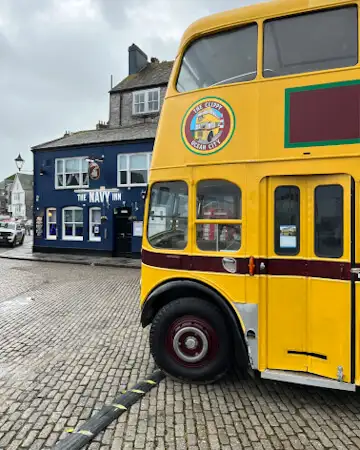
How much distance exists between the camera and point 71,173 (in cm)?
1953

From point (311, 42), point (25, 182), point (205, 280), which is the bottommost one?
point (205, 280)

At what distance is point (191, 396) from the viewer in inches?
146

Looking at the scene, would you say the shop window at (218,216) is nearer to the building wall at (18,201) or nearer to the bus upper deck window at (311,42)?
the bus upper deck window at (311,42)

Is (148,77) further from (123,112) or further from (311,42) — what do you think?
(311,42)

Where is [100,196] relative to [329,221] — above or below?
above

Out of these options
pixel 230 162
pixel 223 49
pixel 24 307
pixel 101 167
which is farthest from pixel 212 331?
pixel 101 167

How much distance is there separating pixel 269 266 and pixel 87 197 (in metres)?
16.7

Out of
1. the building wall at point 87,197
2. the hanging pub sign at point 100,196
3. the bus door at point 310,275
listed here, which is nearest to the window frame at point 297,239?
the bus door at point 310,275

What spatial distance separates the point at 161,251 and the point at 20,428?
234 cm

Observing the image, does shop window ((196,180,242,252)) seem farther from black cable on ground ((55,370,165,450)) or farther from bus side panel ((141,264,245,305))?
black cable on ground ((55,370,165,450))

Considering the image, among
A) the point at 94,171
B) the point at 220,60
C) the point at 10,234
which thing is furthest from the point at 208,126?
the point at 10,234

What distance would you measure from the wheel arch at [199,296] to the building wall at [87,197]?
13.3 m

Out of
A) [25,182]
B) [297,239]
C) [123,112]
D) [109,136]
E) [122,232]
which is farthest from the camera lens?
[25,182]

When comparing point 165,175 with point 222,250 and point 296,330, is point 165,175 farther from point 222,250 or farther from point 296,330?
point 296,330
